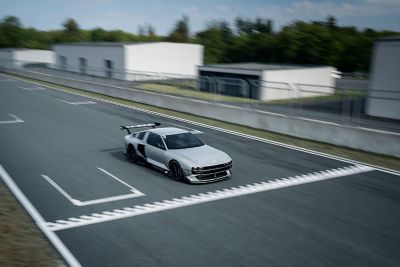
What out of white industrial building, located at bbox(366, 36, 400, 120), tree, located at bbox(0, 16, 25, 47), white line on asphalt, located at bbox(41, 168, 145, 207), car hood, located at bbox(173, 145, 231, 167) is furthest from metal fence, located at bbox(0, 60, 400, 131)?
tree, located at bbox(0, 16, 25, 47)

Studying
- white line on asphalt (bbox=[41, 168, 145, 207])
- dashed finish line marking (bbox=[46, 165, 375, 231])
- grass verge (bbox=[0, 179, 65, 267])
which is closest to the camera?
grass verge (bbox=[0, 179, 65, 267])

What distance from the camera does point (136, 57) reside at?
52938 millimetres

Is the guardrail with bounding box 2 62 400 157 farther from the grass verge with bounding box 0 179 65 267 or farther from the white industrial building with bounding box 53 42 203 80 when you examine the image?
the white industrial building with bounding box 53 42 203 80

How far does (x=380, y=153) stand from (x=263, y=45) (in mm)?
63453

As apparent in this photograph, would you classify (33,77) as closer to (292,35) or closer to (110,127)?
(110,127)

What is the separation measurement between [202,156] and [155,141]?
199 centimetres

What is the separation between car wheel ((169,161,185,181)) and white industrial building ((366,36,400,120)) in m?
15.9

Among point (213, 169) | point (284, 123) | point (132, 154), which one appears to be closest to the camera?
point (213, 169)

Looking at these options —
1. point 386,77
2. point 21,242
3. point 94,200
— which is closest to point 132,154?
point 94,200

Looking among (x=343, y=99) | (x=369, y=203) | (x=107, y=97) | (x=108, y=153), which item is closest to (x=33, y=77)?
(x=107, y=97)

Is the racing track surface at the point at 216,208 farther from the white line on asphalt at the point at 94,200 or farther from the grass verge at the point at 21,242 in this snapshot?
the grass verge at the point at 21,242

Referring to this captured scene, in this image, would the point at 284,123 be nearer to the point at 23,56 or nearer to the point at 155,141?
the point at 155,141

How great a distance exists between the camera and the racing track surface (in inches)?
317

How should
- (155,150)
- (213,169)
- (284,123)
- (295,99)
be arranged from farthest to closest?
(284,123) → (295,99) → (155,150) → (213,169)
